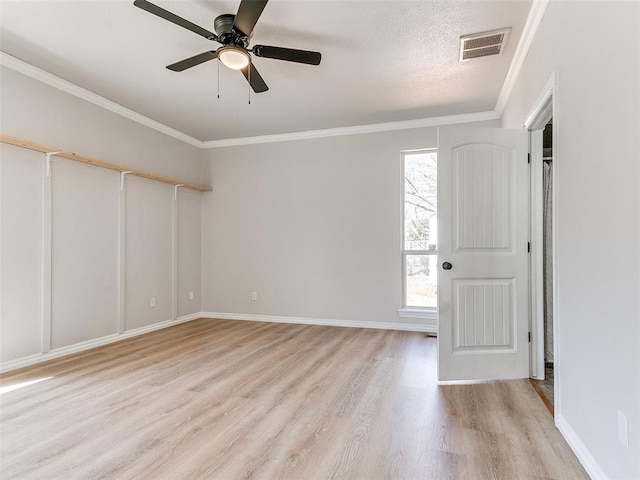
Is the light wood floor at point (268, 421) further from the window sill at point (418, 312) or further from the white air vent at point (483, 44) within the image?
the white air vent at point (483, 44)

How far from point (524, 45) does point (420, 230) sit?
238 centimetres

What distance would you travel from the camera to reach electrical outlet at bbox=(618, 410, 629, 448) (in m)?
1.31

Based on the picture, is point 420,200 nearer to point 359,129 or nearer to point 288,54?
point 359,129

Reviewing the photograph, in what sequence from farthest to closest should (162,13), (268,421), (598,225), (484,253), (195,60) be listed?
(484,253)
(195,60)
(268,421)
(162,13)
(598,225)

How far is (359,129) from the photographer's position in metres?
4.77

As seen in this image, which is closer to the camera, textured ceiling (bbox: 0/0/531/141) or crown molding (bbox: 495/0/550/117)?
crown molding (bbox: 495/0/550/117)

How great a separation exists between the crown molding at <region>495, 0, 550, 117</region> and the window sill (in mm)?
Answer: 2597

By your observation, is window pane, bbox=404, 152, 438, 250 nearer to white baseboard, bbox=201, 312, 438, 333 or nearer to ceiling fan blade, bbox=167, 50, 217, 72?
white baseboard, bbox=201, 312, 438, 333

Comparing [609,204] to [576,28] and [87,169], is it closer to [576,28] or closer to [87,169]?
[576,28]

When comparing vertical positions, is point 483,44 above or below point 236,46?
above

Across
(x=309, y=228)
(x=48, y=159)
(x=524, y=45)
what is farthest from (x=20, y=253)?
(x=524, y=45)

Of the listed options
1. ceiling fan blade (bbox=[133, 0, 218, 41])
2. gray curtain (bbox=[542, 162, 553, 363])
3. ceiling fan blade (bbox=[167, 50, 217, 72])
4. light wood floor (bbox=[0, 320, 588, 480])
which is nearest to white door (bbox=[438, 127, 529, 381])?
light wood floor (bbox=[0, 320, 588, 480])

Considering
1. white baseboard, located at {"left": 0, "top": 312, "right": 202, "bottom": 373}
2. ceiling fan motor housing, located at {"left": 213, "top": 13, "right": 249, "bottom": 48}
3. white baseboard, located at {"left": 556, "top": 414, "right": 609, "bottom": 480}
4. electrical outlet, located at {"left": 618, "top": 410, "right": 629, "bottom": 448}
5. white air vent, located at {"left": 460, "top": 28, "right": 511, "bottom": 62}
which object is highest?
white air vent, located at {"left": 460, "top": 28, "right": 511, "bottom": 62}

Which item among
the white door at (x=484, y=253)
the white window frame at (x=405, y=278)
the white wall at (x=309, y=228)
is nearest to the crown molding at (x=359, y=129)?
the white wall at (x=309, y=228)
